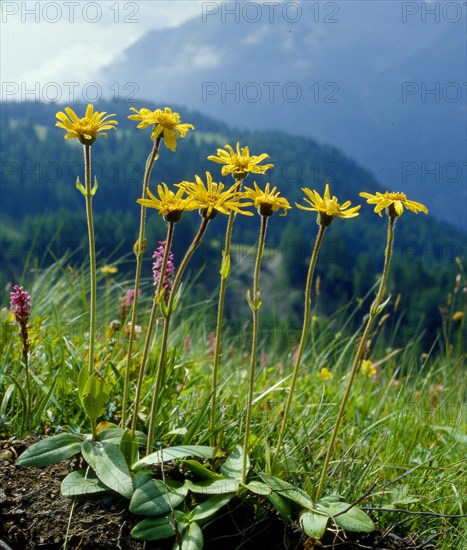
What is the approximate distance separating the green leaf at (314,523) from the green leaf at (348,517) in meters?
0.04

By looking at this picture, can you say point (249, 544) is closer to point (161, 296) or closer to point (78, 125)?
point (161, 296)

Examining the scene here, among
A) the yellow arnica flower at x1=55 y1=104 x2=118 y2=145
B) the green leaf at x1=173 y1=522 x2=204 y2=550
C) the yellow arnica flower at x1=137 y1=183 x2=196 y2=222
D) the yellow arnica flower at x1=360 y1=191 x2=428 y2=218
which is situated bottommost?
the green leaf at x1=173 y1=522 x2=204 y2=550

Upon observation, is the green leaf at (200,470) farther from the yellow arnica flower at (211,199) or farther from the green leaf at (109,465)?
the yellow arnica flower at (211,199)

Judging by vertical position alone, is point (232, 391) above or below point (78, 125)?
below

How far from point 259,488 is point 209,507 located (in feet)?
0.63

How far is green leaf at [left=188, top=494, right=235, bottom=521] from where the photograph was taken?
2250 millimetres

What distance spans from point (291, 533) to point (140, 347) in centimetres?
172

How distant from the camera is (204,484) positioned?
7.79 ft

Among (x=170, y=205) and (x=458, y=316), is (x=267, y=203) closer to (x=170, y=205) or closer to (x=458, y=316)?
(x=170, y=205)

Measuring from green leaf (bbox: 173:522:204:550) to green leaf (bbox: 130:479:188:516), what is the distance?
99mm

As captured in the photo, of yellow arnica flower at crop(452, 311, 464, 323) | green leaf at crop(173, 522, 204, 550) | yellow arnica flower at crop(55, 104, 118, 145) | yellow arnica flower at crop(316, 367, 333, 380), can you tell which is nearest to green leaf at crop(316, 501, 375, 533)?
green leaf at crop(173, 522, 204, 550)

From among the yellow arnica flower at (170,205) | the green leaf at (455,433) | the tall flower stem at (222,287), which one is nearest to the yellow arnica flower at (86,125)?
the yellow arnica flower at (170,205)

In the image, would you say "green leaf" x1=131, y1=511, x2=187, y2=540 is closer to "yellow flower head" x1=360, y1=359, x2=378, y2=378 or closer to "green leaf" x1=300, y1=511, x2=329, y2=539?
"green leaf" x1=300, y1=511, x2=329, y2=539

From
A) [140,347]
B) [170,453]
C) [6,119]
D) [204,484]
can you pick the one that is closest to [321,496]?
[204,484]
